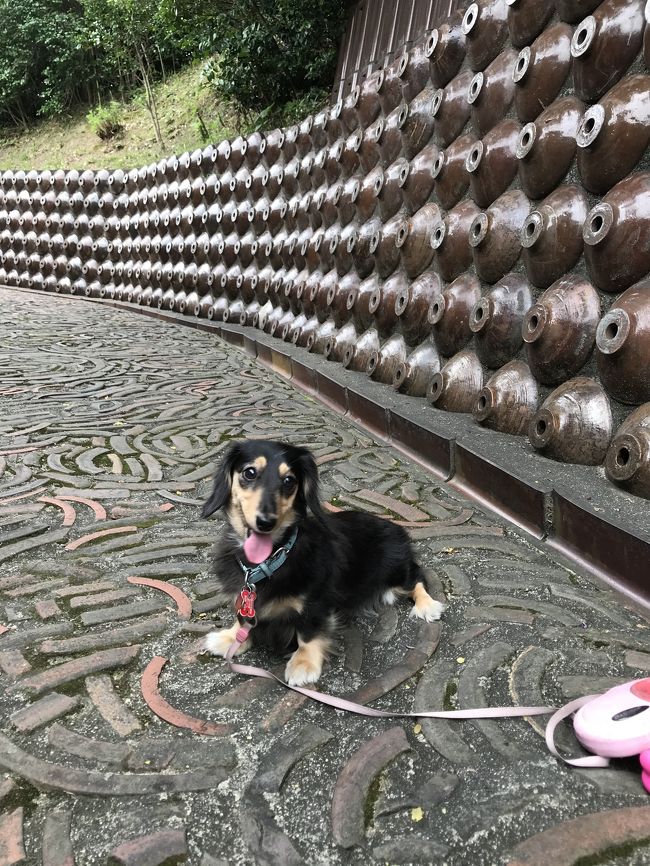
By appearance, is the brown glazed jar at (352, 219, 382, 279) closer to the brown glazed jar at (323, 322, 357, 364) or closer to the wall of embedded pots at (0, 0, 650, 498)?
the wall of embedded pots at (0, 0, 650, 498)

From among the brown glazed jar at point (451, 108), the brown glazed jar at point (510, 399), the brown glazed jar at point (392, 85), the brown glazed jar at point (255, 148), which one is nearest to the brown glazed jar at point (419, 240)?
the brown glazed jar at point (451, 108)

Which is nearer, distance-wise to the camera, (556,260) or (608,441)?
(608,441)

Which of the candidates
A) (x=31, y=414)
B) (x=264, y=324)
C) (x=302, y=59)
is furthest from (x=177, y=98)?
(x=31, y=414)

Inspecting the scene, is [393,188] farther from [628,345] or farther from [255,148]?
[255,148]

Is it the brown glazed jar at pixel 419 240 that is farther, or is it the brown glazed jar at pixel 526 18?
the brown glazed jar at pixel 419 240

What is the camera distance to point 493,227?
3.63m

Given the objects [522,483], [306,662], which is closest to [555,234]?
[522,483]

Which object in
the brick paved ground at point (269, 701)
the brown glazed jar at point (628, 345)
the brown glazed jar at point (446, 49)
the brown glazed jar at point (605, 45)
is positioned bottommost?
the brick paved ground at point (269, 701)

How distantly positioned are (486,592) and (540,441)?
1.03 m

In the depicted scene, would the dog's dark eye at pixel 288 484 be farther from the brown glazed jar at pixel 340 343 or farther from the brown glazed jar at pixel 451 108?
the brown glazed jar at pixel 340 343

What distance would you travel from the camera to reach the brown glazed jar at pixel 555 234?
10.1 feet

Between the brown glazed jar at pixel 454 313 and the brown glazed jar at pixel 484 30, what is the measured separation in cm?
140

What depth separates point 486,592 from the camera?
2.38m

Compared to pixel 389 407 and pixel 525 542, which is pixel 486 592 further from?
pixel 389 407
